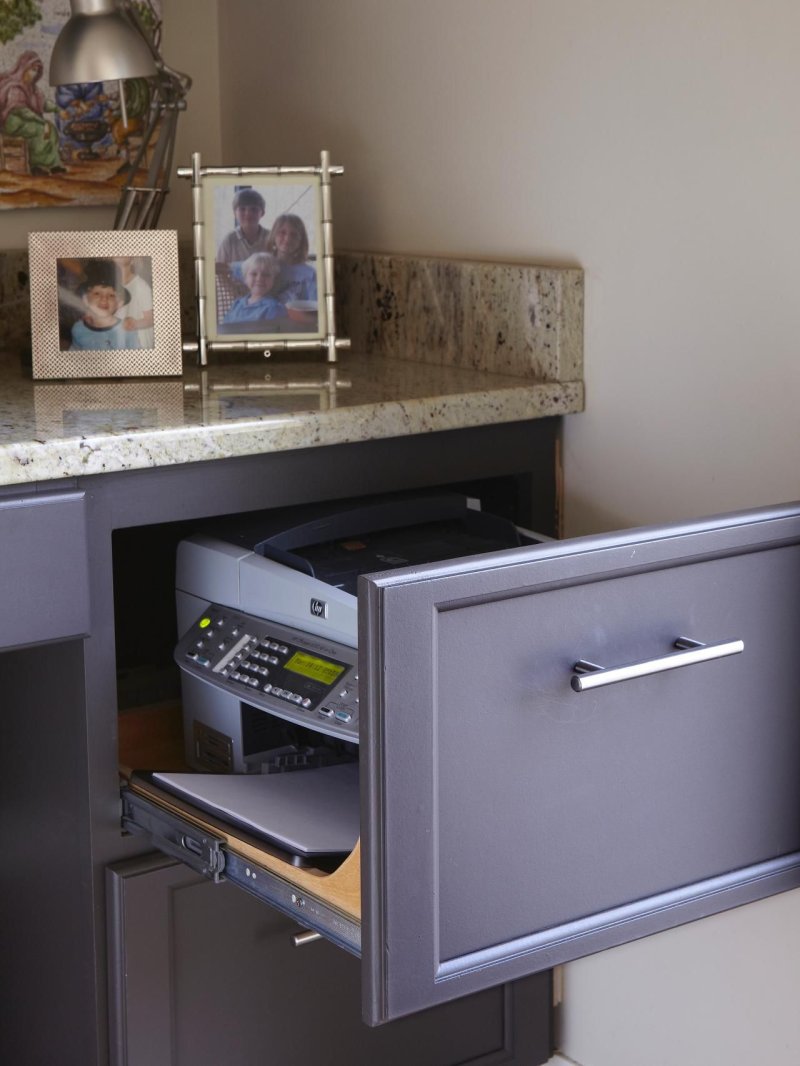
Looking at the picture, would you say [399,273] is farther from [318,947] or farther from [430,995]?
[430,995]

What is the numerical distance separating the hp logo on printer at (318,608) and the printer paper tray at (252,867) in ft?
0.71

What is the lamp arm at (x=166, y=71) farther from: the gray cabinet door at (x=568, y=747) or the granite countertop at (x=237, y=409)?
the gray cabinet door at (x=568, y=747)

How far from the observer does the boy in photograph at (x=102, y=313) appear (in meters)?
1.67

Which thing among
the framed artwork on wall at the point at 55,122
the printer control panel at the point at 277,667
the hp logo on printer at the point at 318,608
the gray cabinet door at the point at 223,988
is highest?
the framed artwork on wall at the point at 55,122

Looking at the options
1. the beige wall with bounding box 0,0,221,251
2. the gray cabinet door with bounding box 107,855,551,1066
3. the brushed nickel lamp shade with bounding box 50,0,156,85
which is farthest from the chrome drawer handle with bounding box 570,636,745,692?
the beige wall with bounding box 0,0,221,251

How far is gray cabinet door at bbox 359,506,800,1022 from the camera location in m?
0.95

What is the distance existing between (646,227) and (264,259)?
0.51 metres

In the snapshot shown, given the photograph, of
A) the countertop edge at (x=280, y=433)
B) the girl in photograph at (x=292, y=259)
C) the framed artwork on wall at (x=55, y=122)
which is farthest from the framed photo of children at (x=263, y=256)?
the countertop edge at (x=280, y=433)

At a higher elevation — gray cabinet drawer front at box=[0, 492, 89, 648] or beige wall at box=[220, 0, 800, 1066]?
beige wall at box=[220, 0, 800, 1066]

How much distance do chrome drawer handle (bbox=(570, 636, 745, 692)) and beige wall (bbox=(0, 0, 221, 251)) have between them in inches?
51.8

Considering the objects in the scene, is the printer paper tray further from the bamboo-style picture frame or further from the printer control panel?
the bamboo-style picture frame

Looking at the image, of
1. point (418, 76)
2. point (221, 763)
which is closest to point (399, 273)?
point (418, 76)

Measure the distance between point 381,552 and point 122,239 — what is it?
54 centimetres

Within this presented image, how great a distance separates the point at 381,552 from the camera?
145 cm
